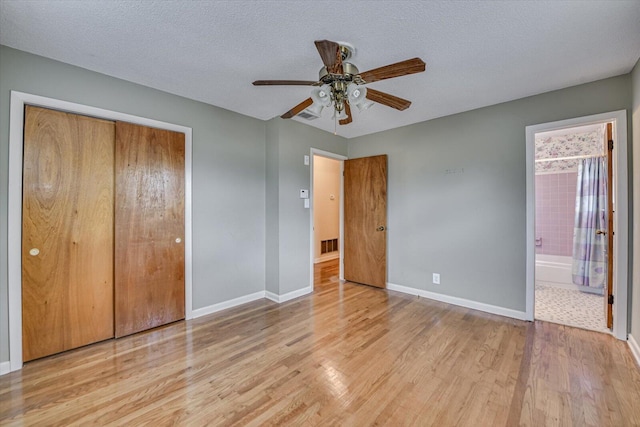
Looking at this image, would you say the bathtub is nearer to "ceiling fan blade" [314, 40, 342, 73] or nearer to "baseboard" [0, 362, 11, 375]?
"ceiling fan blade" [314, 40, 342, 73]

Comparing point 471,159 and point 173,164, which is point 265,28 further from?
point 471,159

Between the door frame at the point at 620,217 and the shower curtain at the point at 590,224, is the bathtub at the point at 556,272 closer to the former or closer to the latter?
the shower curtain at the point at 590,224

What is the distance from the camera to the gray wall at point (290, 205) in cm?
355

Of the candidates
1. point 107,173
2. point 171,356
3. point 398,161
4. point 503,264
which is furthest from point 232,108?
point 503,264

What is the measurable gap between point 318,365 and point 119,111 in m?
2.87

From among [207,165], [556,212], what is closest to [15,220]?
[207,165]

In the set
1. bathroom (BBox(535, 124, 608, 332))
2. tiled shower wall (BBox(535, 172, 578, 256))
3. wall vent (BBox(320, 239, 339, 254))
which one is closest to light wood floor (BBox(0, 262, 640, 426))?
bathroom (BBox(535, 124, 608, 332))

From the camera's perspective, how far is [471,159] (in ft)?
10.8

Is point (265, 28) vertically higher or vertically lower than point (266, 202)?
higher

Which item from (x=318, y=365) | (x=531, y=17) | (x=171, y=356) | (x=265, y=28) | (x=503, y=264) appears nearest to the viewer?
(x=531, y=17)

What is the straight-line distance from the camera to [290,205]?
144 inches

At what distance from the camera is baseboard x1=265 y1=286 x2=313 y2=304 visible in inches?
140

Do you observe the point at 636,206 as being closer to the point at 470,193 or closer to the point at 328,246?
the point at 470,193

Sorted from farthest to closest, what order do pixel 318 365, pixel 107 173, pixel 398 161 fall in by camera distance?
pixel 398 161 → pixel 107 173 → pixel 318 365
